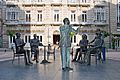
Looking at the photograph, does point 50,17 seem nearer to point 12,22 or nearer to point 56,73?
point 12,22

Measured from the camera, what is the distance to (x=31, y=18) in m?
52.1

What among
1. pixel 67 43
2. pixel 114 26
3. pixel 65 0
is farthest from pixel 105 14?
pixel 67 43

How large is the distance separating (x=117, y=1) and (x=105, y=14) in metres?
3.36

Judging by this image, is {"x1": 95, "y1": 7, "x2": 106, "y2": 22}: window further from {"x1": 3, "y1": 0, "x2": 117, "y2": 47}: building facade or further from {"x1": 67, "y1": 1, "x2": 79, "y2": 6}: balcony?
{"x1": 67, "y1": 1, "x2": 79, "y2": 6}: balcony

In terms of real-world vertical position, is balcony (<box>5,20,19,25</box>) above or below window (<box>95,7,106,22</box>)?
below

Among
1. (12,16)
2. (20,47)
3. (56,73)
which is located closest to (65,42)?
(56,73)

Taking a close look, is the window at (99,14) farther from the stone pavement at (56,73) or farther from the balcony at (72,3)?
the stone pavement at (56,73)

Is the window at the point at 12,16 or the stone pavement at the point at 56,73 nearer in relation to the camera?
the stone pavement at the point at 56,73

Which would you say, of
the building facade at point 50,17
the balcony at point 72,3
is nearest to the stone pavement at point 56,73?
the building facade at point 50,17

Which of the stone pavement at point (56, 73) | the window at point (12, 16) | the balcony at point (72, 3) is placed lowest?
the stone pavement at point (56, 73)

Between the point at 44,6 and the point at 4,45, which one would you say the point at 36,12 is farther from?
the point at 4,45

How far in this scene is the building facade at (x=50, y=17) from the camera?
169 feet

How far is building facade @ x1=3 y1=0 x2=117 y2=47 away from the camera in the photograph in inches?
2025

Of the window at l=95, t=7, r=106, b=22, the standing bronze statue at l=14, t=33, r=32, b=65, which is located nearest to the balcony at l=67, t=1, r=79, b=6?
the window at l=95, t=7, r=106, b=22
